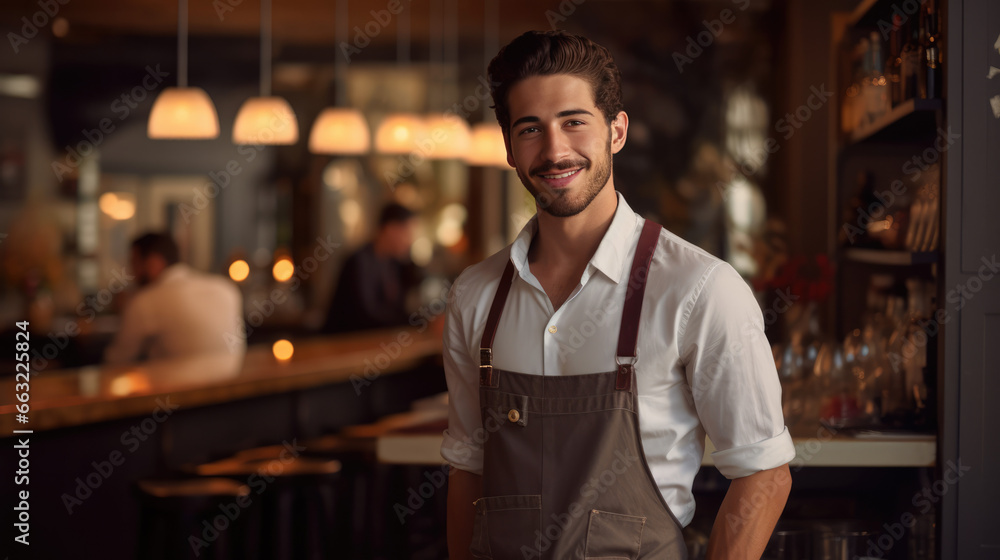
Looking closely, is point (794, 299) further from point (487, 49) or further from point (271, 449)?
point (487, 49)

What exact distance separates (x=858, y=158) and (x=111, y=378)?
292 cm

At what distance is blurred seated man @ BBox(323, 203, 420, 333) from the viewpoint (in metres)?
5.97

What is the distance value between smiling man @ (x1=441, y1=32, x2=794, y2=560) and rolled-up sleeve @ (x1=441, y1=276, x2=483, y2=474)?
0.31 ft

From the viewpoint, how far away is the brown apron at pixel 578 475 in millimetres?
1523

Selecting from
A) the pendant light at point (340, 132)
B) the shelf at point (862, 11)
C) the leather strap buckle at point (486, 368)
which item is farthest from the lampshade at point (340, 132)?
the leather strap buckle at point (486, 368)

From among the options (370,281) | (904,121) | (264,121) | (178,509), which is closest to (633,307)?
(904,121)

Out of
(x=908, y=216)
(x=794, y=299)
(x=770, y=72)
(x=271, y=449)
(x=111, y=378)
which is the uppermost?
(x=770, y=72)

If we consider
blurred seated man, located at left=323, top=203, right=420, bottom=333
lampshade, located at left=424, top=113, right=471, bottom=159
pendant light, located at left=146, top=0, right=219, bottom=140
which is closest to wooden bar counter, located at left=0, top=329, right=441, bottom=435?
blurred seated man, located at left=323, top=203, right=420, bottom=333

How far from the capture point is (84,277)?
7656mm

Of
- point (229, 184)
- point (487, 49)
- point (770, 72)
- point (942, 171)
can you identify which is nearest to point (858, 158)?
point (942, 171)

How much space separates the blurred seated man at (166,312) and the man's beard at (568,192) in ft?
10.4

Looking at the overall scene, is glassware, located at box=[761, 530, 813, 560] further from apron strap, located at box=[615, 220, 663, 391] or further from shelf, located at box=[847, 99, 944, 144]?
shelf, located at box=[847, 99, 944, 144]

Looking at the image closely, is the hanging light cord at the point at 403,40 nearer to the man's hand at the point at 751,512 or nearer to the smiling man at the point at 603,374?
the smiling man at the point at 603,374

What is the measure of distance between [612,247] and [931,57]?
3.99ft
